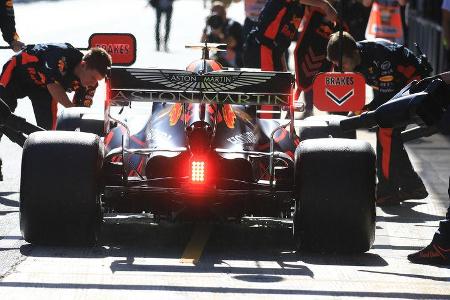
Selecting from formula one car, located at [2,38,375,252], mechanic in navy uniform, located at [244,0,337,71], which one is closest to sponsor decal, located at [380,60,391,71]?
formula one car, located at [2,38,375,252]

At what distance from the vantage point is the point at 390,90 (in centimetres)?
1319

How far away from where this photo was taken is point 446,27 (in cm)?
1210

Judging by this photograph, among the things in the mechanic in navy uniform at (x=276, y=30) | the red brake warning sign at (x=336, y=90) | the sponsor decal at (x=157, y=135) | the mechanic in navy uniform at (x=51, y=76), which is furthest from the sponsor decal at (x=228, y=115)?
the mechanic in navy uniform at (x=276, y=30)

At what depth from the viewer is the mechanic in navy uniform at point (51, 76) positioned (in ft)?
40.6

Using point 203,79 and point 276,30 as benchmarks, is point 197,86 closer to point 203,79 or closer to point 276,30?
point 203,79

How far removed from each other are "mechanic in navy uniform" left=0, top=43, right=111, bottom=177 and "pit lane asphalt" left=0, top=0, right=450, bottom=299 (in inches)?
36.3

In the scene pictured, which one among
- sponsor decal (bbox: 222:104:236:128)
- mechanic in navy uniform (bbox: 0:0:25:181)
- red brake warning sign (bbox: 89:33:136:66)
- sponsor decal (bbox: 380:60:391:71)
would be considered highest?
mechanic in navy uniform (bbox: 0:0:25:181)

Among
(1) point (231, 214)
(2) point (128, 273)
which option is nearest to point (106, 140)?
(1) point (231, 214)

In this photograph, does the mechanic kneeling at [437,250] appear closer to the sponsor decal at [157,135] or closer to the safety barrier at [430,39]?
the sponsor decal at [157,135]

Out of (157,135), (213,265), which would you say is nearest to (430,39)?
(157,135)

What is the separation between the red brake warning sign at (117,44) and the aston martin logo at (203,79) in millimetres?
1828

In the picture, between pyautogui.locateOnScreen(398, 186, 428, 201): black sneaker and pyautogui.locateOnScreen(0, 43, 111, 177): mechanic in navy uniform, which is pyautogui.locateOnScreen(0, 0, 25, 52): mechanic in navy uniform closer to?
pyautogui.locateOnScreen(0, 43, 111, 177): mechanic in navy uniform

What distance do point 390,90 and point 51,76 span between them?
9.57 feet

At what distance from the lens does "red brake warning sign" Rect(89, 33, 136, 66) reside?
490 inches
